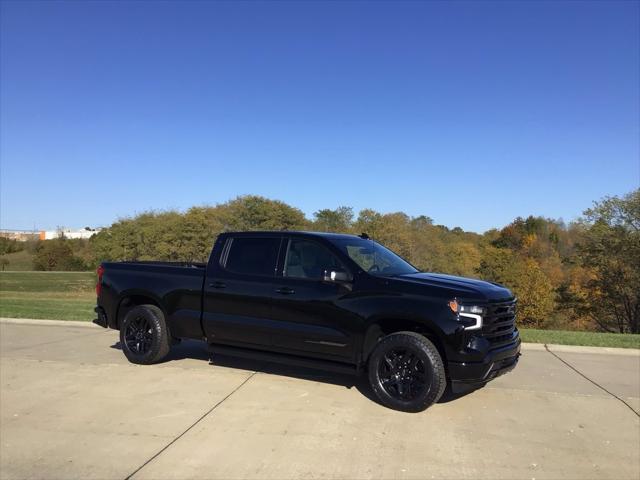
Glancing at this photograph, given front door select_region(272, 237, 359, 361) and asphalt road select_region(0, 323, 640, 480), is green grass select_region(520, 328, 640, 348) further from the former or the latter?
front door select_region(272, 237, 359, 361)

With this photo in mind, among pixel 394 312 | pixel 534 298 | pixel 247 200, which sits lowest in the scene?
pixel 534 298

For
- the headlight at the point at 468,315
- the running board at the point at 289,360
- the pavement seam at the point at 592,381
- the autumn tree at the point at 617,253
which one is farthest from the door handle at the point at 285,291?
the autumn tree at the point at 617,253

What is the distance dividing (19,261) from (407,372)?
98371 millimetres

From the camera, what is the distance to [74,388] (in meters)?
6.11

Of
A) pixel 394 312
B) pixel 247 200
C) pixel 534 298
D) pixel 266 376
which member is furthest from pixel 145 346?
pixel 534 298

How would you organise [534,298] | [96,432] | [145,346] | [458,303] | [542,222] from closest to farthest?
[96,432], [458,303], [145,346], [534,298], [542,222]

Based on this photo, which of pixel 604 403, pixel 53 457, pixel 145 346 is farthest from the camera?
pixel 145 346

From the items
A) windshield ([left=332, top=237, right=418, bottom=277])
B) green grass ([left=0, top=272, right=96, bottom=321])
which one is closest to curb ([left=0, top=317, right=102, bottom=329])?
green grass ([left=0, top=272, right=96, bottom=321])

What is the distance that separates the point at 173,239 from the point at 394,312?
45731 mm

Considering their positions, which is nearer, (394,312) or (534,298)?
(394,312)

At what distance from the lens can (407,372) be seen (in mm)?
5359

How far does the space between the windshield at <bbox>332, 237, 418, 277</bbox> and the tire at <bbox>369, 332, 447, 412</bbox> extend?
0.88 m

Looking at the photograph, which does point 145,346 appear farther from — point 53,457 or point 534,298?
point 534,298

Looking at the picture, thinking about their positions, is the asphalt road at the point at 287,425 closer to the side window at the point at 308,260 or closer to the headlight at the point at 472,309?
the headlight at the point at 472,309
